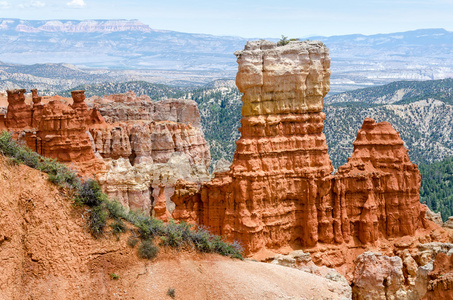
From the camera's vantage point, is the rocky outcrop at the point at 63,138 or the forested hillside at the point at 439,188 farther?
→ the forested hillside at the point at 439,188

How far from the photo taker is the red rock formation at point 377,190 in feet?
114

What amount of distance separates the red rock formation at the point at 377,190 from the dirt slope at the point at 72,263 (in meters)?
14.2

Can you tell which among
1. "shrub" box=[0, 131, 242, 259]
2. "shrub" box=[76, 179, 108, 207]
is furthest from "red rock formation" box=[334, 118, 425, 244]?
"shrub" box=[76, 179, 108, 207]

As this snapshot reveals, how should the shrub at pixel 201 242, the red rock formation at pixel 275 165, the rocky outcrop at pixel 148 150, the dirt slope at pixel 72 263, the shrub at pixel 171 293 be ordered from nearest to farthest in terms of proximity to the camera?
the dirt slope at pixel 72 263 → the shrub at pixel 171 293 → the shrub at pixel 201 242 → the red rock formation at pixel 275 165 → the rocky outcrop at pixel 148 150

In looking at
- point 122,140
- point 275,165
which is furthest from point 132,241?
point 122,140

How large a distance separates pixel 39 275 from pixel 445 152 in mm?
115961

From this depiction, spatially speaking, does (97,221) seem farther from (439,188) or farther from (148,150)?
(439,188)

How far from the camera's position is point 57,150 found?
108 ft

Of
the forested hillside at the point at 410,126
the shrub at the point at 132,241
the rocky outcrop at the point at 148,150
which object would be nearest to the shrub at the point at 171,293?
the shrub at the point at 132,241

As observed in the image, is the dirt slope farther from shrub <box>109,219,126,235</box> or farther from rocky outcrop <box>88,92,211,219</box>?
rocky outcrop <box>88,92,211,219</box>

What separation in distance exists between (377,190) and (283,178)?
6207mm

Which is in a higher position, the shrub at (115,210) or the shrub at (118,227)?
the shrub at (115,210)

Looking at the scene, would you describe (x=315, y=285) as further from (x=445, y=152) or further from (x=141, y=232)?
(x=445, y=152)

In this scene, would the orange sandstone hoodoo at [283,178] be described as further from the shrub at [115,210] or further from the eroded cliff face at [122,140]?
the shrub at [115,210]
